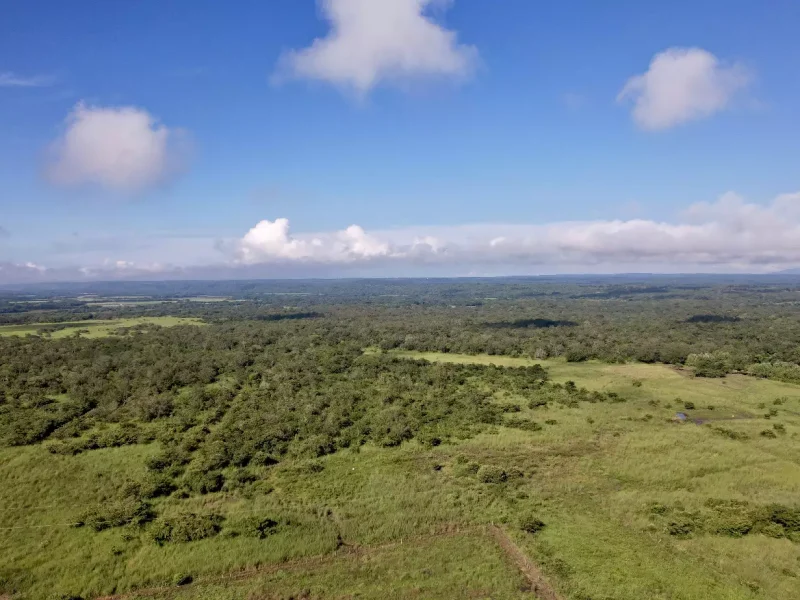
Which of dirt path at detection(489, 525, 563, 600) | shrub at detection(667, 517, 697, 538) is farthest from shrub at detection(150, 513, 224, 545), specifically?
shrub at detection(667, 517, 697, 538)

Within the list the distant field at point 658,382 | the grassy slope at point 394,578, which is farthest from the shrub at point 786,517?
the distant field at point 658,382

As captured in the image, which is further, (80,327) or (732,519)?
(80,327)

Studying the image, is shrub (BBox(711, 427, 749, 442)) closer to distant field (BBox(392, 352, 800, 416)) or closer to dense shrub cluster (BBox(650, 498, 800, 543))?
distant field (BBox(392, 352, 800, 416))

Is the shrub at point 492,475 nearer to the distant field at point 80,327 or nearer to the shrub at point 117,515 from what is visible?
the shrub at point 117,515

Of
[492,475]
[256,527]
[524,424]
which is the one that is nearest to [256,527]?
[256,527]

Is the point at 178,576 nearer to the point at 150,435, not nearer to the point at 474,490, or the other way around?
the point at 474,490

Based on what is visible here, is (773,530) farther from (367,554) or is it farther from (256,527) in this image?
(256,527)

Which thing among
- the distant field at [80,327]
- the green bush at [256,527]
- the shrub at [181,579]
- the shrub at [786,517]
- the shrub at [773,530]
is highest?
the distant field at [80,327]
